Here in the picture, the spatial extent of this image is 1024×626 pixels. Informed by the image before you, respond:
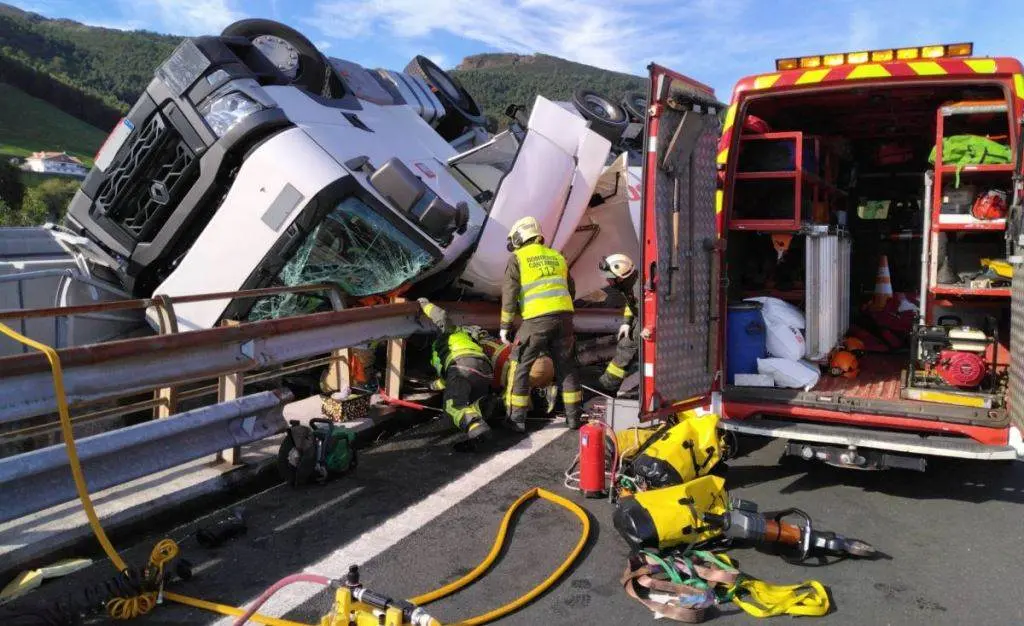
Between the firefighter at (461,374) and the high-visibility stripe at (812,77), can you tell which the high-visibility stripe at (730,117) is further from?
the firefighter at (461,374)

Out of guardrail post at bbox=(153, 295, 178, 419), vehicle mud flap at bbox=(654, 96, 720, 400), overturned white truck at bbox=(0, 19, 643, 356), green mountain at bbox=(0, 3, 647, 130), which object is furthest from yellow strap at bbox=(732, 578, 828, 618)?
green mountain at bbox=(0, 3, 647, 130)

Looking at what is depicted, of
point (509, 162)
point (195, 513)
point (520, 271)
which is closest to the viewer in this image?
point (195, 513)

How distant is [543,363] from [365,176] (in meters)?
1.83

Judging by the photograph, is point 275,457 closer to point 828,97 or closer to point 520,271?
point 520,271

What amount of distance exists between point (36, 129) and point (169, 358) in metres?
73.9

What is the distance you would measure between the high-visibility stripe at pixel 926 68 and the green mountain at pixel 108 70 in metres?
59.1

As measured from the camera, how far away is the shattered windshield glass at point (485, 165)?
6023 millimetres

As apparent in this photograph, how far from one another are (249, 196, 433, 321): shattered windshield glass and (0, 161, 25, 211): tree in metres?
28.4

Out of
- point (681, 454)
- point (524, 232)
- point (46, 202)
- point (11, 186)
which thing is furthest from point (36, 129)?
point (681, 454)

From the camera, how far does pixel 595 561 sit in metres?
3.25

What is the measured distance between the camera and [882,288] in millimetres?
6711

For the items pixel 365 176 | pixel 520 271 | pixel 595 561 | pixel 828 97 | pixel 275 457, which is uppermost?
pixel 828 97

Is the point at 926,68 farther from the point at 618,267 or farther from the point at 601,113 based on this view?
the point at 601,113

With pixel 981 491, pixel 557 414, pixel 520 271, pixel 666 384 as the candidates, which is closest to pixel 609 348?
pixel 557 414
